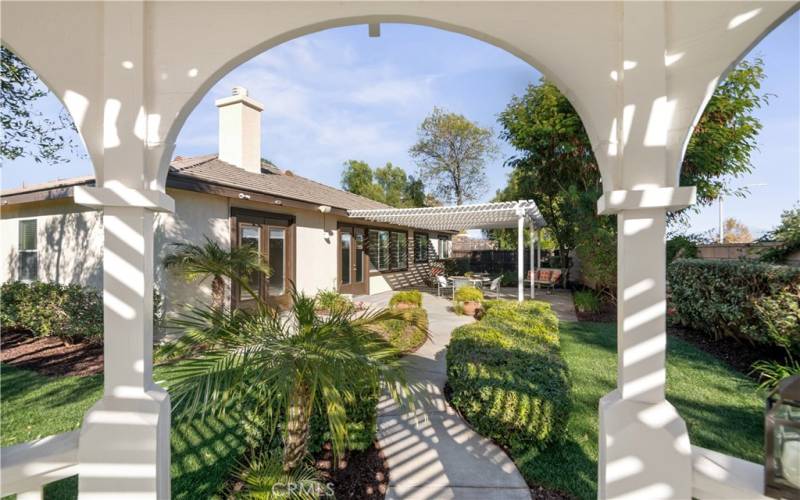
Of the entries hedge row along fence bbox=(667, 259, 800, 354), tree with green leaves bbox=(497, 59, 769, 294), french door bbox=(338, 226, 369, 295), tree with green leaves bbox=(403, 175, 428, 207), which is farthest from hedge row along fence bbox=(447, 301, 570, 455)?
tree with green leaves bbox=(403, 175, 428, 207)

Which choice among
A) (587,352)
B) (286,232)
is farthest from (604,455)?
(286,232)

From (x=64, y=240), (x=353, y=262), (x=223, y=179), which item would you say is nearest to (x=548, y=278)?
(x=353, y=262)

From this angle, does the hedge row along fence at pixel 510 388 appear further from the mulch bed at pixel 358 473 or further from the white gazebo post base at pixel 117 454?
the white gazebo post base at pixel 117 454

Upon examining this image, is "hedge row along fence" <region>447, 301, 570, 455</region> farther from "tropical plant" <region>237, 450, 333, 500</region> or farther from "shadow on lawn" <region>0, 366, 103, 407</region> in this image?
"shadow on lawn" <region>0, 366, 103, 407</region>

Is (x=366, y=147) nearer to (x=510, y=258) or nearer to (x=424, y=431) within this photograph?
(x=510, y=258)

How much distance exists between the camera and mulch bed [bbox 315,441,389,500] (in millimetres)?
2848

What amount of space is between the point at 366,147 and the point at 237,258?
27856 millimetres

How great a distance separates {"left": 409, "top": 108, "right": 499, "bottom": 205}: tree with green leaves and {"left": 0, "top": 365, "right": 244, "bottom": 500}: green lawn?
29386 millimetres

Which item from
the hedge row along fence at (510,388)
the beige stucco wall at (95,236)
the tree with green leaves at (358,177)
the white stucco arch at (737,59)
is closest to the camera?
the white stucco arch at (737,59)

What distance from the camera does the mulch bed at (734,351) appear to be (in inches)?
226

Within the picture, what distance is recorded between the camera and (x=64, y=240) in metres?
8.02

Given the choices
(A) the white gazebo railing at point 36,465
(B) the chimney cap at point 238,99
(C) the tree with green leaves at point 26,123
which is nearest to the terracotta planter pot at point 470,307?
(B) the chimney cap at point 238,99

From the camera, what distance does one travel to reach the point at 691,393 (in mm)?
4723

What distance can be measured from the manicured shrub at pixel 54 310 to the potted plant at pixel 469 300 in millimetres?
7879
